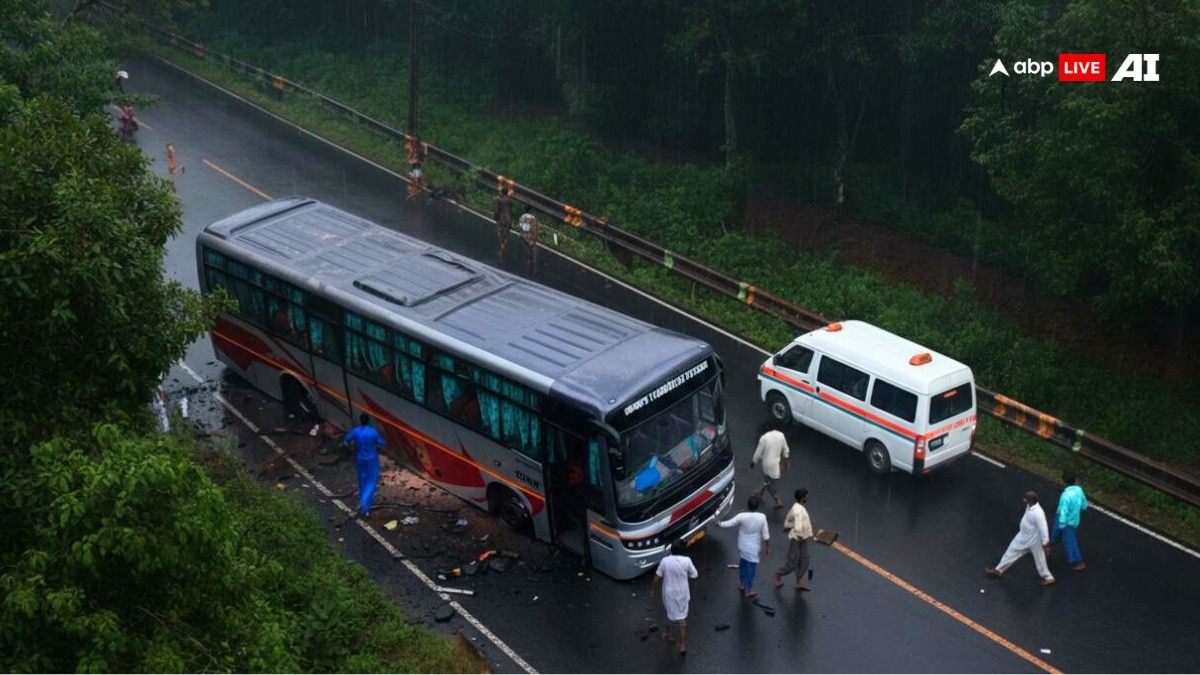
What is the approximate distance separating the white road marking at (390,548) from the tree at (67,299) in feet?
17.6

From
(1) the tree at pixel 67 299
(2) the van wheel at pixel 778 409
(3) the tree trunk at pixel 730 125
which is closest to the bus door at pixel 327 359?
(1) the tree at pixel 67 299

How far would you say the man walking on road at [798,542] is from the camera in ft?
50.5

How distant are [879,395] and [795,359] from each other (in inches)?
73.4

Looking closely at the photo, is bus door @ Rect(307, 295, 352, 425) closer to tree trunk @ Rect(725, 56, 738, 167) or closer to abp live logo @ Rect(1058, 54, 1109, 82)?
abp live logo @ Rect(1058, 54, 1109, 82)

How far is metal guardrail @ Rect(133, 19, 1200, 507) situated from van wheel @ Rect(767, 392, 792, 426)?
11.2 ft

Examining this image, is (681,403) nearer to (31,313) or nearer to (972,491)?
(972,491)

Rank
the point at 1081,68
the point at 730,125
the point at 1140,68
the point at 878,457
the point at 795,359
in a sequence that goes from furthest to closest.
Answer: the point at 730,125 → the point at 1081,68 → the point at 795,359 → the point at 1140,68 → the point at 878,457

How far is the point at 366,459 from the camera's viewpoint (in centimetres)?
1719

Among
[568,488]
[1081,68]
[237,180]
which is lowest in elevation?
[237,180]

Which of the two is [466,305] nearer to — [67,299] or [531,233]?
[67,299]

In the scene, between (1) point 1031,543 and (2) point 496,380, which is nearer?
(1) point 1031,543

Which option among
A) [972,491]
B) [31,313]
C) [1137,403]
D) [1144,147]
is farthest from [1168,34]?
[31,313]

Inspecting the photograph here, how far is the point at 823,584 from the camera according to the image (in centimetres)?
1608

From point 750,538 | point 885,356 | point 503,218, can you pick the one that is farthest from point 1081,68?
point 503,218
